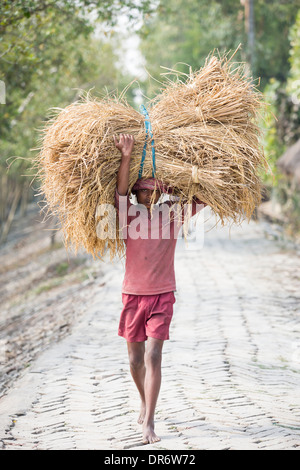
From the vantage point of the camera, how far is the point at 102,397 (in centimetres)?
502

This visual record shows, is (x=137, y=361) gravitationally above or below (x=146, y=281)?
below

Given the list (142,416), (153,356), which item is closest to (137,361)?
(153,356)

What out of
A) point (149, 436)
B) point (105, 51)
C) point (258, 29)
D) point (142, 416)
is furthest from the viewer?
point (258, 29)

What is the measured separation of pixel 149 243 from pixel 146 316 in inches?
19.9

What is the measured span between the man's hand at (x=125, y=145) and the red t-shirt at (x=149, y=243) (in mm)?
284

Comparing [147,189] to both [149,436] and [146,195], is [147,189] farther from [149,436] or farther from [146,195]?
[149,436]

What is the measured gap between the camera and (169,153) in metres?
4.16

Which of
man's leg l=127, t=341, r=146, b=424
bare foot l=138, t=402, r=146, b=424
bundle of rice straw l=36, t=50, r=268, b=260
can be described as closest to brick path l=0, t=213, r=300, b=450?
bare foot l=138, t=402, r=146, b=424

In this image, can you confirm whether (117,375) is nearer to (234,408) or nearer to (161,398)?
(161,398)

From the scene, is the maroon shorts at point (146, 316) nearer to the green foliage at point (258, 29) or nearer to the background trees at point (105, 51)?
the background trees at point (105, 51)

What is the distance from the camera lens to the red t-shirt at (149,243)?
4.16m

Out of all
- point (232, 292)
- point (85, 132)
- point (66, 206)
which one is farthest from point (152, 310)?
point (232, 292)

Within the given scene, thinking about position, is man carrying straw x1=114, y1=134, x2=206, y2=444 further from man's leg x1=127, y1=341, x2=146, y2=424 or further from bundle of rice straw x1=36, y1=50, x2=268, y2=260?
bundle of rice straw x1=36, y1=50, x2=268, y2=260
